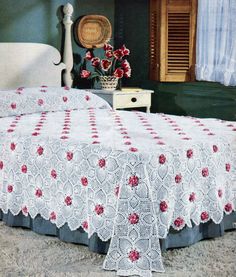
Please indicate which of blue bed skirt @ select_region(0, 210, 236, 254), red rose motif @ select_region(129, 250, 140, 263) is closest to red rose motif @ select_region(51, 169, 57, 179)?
blue bed skirt @ select_region(0, 210, 236, 254)

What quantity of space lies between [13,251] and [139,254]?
0.69m

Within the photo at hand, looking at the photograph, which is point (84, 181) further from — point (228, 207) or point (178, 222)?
point (228, 207)

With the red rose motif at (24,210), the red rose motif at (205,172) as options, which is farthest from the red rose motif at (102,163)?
the red rose motif at (24,210)

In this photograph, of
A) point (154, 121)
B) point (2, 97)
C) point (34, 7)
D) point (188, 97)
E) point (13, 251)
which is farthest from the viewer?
point (188, 97)

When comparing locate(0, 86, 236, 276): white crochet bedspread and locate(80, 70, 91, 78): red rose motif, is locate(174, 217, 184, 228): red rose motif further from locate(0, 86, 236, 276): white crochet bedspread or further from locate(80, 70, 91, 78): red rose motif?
locate(80, 70, 91, 78): red rose motif

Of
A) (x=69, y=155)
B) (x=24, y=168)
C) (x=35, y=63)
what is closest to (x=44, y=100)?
(x=35, y=63)

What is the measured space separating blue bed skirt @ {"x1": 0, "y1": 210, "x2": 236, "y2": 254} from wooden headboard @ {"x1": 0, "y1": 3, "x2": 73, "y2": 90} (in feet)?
→ 5.73

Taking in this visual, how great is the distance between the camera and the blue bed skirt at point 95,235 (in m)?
2.92

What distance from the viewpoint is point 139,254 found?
107 inches

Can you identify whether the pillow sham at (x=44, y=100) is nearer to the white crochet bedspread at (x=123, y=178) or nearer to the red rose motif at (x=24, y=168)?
the white crochet bedspread at (x=123, y=178)

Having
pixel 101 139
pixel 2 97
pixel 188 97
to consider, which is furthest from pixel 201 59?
pixel 101 139

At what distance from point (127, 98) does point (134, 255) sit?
8.95 ft

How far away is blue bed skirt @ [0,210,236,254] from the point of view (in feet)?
9.59

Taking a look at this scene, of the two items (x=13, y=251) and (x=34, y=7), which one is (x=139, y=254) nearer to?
(x=13, y=251)
